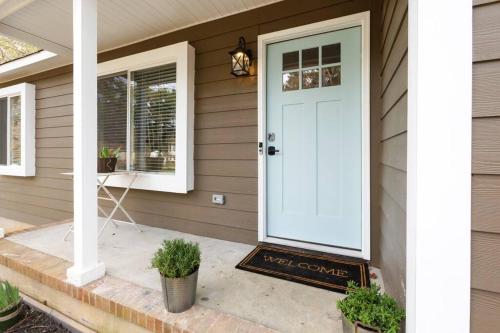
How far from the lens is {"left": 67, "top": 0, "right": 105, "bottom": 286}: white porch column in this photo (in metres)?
1.74

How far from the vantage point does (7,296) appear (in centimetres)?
192

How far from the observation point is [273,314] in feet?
4.79

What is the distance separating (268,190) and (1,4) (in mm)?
3043

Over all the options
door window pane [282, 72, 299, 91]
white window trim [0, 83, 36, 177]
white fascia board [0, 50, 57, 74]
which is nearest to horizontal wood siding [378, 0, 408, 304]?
door window pane [282, 72, 299, 91]

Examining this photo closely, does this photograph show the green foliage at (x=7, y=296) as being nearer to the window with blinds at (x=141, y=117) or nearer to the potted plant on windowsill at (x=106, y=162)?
the potted plant on windowsill at (x=106, y=162)

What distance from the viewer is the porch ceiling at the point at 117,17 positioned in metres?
2.41

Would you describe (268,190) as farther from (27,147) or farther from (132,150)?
(27,147)

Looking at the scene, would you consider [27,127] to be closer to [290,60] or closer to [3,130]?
[3,130]

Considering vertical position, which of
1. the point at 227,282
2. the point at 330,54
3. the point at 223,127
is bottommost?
the point at 227,282

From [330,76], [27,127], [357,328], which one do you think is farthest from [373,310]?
[27,127]

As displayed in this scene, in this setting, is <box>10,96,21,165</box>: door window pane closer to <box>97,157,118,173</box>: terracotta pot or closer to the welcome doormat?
<box>97,157,118,173</box>: terracotta pot

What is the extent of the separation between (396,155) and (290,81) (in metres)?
1.29

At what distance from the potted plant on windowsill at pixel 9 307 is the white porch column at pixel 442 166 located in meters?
2.64

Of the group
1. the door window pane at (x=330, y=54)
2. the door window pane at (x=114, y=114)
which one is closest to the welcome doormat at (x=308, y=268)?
the door window pane at (x=330, y=54)
